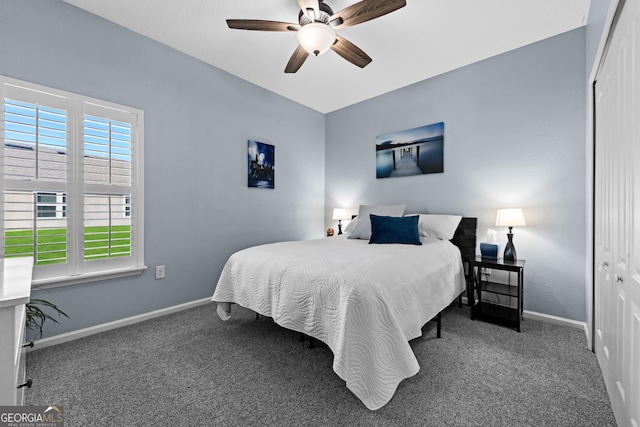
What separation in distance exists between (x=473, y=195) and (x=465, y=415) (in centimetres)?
236

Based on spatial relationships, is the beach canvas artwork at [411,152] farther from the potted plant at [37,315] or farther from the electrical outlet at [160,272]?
the potted plant at [37,315]

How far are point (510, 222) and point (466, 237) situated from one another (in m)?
0.54

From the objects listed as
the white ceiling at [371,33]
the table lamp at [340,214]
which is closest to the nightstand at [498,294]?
the table lamp at [340,214]

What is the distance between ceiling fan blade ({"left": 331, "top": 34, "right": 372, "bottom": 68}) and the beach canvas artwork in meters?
1.40

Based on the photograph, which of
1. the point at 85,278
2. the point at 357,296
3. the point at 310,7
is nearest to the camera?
the point at 357,296

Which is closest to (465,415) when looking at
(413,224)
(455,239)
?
(413,224)

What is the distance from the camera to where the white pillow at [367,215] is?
3.19 metres

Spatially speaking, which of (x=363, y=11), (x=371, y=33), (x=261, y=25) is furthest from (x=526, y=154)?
(x=261, y=25)

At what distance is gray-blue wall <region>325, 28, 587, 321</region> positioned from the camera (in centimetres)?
256

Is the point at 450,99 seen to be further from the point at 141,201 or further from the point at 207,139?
the point at 141,201

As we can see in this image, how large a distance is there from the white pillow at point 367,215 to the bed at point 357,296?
61cm

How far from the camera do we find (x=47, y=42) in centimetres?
218

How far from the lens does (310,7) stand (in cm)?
192

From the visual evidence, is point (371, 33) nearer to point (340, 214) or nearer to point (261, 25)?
point (261, 25)
